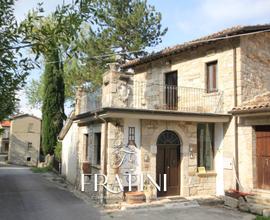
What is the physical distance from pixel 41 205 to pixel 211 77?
866 cm

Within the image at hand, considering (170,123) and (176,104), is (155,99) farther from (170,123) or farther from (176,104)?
(170,123)

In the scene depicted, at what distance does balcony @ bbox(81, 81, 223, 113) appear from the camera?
11.4 m

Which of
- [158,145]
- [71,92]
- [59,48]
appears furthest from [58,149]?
[59,48]

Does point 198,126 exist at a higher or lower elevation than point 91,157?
higher

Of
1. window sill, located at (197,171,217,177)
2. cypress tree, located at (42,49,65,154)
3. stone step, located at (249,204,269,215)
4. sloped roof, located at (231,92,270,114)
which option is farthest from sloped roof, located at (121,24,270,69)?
cypress tree, located at (42,49,65,154)

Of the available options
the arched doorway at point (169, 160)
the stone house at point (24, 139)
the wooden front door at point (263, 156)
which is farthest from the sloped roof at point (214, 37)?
the stone house at point (24, 139)

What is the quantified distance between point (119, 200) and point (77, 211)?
1.54 metres

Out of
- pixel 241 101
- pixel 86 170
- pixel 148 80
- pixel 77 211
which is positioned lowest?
pixel 77 211

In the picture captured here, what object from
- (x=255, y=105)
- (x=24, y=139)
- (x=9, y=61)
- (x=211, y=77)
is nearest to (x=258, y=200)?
(x=255, y=105)

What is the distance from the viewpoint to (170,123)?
12055 millimetres

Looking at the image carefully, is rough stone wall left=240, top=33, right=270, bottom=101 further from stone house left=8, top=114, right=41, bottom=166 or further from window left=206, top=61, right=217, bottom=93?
stone house left=8, top=114, right=41, bottom=166

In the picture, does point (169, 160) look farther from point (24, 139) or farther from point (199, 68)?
point (24, 139)

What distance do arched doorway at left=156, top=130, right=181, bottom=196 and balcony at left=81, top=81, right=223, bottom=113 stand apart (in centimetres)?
180

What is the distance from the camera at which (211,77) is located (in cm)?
1363
